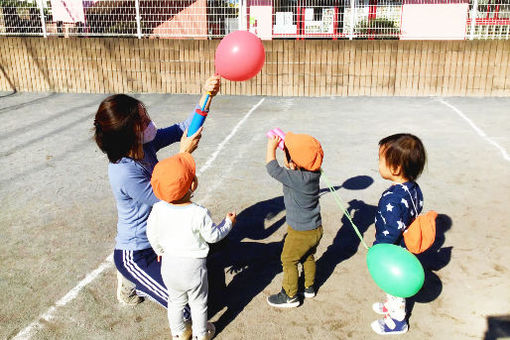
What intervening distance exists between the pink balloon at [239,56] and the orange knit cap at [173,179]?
128 centimetres

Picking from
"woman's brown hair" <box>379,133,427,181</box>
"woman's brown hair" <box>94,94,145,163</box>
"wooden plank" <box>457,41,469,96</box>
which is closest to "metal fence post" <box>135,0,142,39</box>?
"wooden plank" <box>457,41,469,96</box>

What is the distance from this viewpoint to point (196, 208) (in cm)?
301

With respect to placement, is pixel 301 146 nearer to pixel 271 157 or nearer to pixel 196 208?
pixel 271 157

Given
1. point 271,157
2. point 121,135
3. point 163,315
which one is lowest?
point 163,315

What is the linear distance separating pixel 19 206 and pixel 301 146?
411cm

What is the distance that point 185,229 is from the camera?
2998 mm

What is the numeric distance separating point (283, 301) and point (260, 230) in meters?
1.40

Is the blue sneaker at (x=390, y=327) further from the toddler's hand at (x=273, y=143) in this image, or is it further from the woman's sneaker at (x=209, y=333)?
the toddler's hand at (x=273, y=143)

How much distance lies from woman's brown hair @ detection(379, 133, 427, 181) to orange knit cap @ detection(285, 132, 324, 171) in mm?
539

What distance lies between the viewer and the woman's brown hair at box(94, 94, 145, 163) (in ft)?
10.7

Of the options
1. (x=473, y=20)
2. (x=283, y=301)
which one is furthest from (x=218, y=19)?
(x=283, y=301)

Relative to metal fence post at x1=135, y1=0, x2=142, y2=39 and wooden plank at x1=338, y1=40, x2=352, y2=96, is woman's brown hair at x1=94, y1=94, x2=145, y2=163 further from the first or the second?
metal fence post at x1=135, y1=0, x2=142, y2=39

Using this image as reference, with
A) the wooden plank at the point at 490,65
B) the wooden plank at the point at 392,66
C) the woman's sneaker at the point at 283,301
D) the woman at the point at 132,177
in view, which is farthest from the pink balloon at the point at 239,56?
the wooden plank at the point at 490,65

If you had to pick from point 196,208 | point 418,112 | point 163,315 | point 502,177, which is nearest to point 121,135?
point 196,208
